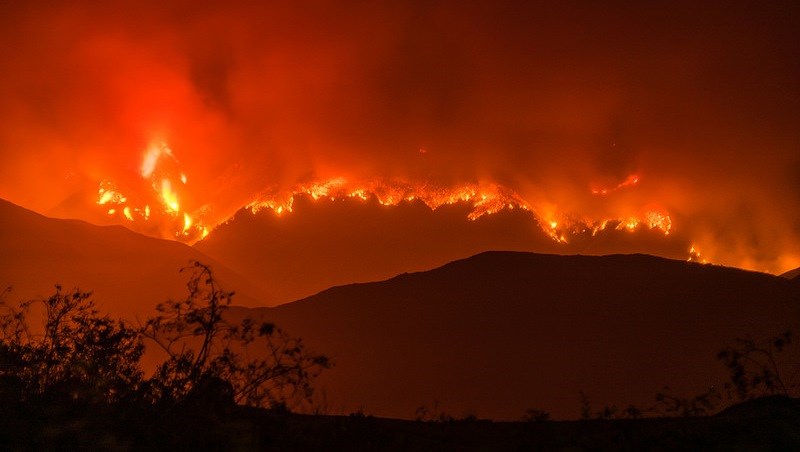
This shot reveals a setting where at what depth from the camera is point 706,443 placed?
36.8 ft

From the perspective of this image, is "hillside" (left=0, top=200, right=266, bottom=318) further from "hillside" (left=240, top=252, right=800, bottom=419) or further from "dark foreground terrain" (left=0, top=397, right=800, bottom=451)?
"dark foreground terrain" (left=0, top=397, right=800, bottom=451)

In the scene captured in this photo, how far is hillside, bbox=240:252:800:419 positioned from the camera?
122 ft

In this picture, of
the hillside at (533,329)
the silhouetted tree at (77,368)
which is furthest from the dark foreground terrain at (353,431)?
the hillside at (533,329)

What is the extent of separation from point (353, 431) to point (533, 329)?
108 feet

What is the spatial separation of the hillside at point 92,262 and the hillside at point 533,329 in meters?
20.7

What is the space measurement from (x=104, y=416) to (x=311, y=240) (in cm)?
7668

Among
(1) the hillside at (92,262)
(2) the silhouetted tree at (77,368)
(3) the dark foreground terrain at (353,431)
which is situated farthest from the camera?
(1) the hillside at (92,262)

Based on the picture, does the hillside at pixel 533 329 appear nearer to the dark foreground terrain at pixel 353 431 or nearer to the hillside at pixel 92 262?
the dark foreground terrain at pixel 353 431

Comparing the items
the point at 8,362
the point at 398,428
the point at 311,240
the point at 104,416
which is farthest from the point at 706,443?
the point at 311,240

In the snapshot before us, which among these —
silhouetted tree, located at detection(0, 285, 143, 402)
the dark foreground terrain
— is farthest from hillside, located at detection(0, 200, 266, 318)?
the dark foreground terrain

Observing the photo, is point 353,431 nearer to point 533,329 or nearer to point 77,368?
point 77,368

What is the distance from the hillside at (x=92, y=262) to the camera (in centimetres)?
6084

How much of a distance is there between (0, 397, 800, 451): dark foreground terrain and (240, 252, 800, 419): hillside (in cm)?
1923

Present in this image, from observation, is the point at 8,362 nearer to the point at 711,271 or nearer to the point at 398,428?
the point at 398,428
